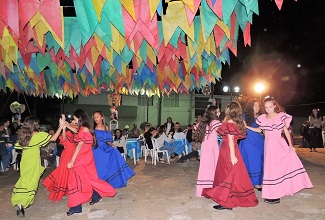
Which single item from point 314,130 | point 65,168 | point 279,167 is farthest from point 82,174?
point 314,130

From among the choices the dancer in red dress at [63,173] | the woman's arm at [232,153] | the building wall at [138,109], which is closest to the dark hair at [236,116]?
the woman's arm at [232,153]

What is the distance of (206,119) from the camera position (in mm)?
5078

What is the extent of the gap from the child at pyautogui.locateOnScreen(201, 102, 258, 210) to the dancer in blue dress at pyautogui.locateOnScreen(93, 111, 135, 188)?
6.23ft

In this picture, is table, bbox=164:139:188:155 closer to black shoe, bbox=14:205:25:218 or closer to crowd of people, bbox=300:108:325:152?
black shoe, bbox=14:205:25:218

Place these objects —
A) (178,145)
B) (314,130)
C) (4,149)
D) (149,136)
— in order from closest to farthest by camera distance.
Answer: (4,149)
(149,136)
(178,145)
(314,130)

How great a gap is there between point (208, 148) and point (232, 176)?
85 cm

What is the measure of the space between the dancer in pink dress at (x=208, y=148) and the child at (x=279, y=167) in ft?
2.73

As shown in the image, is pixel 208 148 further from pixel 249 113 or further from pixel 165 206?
pixel 165 206

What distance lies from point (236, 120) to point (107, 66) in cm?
403

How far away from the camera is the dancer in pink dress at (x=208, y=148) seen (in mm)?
4988

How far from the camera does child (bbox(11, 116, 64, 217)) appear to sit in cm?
431

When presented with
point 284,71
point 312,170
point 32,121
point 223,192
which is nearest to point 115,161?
point 32,121

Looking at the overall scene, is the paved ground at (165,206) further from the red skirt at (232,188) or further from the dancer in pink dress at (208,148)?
the dancer in pink dress at (208,148)

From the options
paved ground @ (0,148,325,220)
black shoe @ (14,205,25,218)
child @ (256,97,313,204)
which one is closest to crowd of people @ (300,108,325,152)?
paved ground @ (0,148,325,220)
